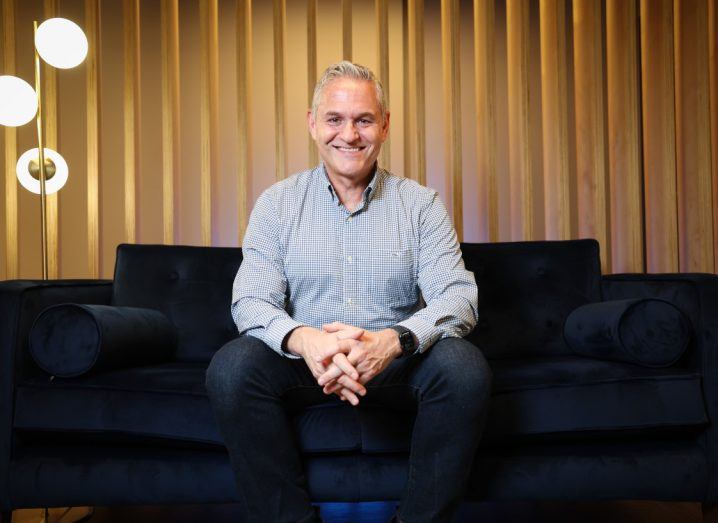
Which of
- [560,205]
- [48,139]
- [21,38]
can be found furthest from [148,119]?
[560,205]

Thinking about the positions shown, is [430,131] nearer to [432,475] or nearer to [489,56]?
[489,56]

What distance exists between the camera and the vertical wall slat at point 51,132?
294 cm

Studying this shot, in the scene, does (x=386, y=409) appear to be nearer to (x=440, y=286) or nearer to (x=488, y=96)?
(x=440, y=286)

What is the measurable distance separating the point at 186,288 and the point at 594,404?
1.34m

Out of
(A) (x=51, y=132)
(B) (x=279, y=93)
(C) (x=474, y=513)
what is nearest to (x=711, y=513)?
(C) (x=474, y=513)

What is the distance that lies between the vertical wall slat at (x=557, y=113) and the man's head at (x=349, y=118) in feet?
4.24

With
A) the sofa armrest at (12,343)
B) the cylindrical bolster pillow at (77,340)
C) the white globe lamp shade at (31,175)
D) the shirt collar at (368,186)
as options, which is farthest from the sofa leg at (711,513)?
the white globe lamp shade at (31,175)

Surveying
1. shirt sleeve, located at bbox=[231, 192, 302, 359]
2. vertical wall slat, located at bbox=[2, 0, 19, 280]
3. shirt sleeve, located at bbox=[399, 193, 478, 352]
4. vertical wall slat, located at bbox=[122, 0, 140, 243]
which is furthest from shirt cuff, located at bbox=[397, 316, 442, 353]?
vertical wall slat, located at bbox=[2, 0, 19, 280]

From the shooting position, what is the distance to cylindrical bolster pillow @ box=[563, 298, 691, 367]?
1.88m

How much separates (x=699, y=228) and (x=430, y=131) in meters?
1.87

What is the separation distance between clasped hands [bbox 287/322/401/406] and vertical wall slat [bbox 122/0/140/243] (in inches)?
63.4

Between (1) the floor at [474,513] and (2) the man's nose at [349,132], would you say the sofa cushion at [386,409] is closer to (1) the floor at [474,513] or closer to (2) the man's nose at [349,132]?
(1) the floor at [474,513]

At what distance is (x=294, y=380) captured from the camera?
5.46ft

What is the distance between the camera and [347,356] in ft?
5.09
